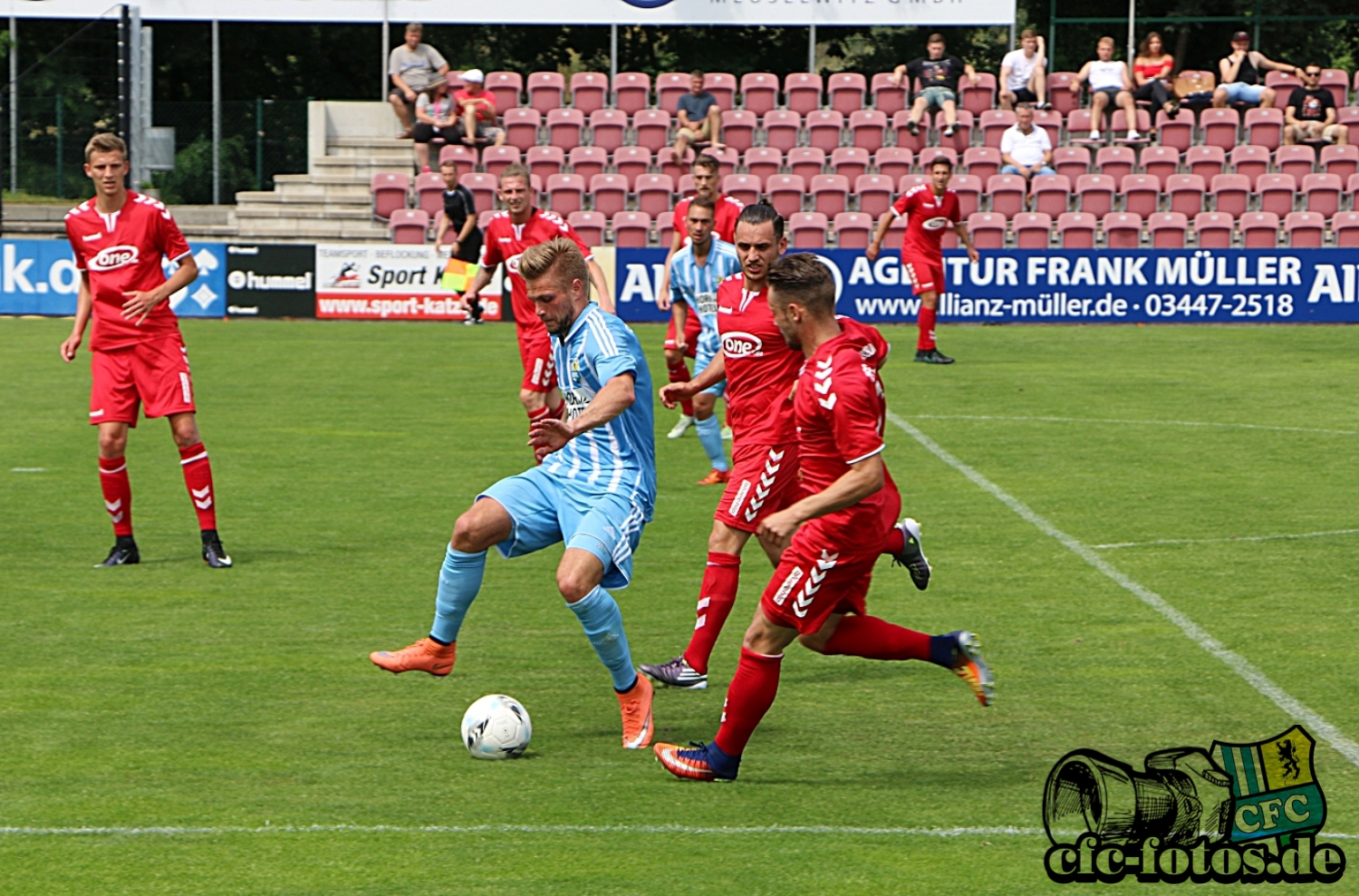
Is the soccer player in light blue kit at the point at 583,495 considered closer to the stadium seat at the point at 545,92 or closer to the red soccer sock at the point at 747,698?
the red soccer sock at the point at 747,698

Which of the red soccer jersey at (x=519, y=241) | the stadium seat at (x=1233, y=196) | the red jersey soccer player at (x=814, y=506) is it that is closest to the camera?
the red jersey soccer player at (x=814, y=506)

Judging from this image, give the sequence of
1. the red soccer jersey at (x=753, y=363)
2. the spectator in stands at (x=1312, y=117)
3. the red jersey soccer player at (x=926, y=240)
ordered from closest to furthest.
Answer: the red soccer jersey at (x=753, y=363)
the red jersey soccer player at (x=926, y=240)
the spectator in stands at (x=1312, y=117)

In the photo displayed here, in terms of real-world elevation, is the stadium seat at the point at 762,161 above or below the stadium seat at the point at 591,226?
above

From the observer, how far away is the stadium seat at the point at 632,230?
26.6 m

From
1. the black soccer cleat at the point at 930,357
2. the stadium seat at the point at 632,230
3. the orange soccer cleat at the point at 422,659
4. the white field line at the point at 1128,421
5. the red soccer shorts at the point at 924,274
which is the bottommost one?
the orange soccer cleat at the point at 422,659

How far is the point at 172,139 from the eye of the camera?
28.4 m

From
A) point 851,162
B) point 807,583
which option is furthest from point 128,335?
point 851,162

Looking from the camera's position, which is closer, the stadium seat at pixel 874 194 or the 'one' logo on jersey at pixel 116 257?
the 'one' logo on jersey at pixel 116 257

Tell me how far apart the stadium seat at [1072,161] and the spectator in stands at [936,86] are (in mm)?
1743

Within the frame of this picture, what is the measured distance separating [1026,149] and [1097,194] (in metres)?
1.40

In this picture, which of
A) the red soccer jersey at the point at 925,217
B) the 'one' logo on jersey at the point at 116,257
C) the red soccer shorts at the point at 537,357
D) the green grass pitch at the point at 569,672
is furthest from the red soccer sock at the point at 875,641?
the red soccer jersey at the point at 925,217

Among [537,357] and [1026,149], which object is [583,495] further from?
[1026,149]

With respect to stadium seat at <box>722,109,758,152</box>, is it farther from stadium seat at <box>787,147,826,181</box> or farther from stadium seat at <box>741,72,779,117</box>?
stadium seat at <box>787,147,826,181</box>

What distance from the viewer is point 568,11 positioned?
30.5m
